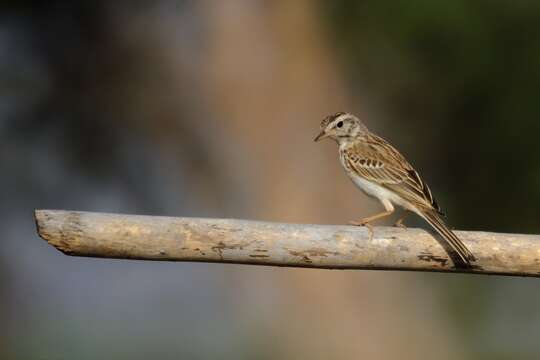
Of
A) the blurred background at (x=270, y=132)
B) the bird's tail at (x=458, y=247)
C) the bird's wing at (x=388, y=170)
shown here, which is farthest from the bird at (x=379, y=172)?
the blurred background at (x=270, y=132)

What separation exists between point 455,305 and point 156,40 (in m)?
7.59

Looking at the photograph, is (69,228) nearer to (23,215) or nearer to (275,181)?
(275,181)

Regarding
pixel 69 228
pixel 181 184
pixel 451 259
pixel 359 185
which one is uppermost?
pixel 181 184

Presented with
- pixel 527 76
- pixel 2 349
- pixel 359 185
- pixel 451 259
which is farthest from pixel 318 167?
pixel 451 259

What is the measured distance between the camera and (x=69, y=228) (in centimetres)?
599

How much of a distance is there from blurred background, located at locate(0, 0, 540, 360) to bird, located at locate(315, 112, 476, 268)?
6899 mm

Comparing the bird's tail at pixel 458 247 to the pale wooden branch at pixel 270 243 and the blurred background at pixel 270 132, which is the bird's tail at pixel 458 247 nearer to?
the pale wooden branch at pixel 270 243

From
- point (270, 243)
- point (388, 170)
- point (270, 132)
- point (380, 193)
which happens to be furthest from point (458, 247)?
point (270, 132)

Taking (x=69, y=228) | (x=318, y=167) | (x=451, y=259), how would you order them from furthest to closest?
(x=318, y=167) → (x=451, y=259) → (x=69, y=228)

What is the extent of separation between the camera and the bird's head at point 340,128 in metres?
8.97

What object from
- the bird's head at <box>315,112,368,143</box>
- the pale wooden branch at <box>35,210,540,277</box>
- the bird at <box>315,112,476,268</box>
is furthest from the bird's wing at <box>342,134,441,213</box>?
the pale wooden branch at <box>35,210,540,277</box>

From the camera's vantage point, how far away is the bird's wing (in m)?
7.89

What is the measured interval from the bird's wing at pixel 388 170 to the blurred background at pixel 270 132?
23.5 feet

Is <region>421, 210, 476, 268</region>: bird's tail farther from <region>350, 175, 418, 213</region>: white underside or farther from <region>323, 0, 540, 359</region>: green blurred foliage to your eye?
<region>323, 0, 540, 359</region>: green blurred foliage
